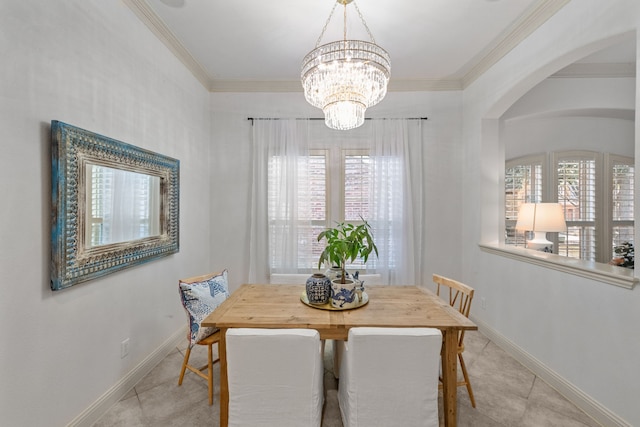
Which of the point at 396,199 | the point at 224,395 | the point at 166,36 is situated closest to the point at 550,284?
the point at 396,199

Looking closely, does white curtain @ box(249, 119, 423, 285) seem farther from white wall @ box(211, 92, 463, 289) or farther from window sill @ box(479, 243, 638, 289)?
window sill @ box(479, 243, 638, 289)

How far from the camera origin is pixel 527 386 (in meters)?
2.22

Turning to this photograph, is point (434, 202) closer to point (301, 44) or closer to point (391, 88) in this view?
point (391, 88)

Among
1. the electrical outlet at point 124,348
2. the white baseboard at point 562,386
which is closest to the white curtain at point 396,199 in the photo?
the white baseboard at point 562,386

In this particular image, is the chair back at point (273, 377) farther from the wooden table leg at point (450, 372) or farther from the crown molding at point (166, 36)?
the crown molding at point (166, 36)

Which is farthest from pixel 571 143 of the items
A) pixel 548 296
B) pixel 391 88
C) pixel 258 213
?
pixel 258 213

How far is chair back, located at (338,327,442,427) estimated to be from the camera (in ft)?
4.69

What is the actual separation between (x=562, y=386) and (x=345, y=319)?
1.76 m

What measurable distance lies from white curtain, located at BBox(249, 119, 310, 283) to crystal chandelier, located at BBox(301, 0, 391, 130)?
4.87 feet

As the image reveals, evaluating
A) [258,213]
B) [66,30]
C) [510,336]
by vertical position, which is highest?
[66,30]

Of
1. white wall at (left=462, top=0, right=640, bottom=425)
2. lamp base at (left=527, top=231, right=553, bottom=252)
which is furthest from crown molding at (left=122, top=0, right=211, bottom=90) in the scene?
lamp base at (left=527, top=231, right=553, bottom=252)

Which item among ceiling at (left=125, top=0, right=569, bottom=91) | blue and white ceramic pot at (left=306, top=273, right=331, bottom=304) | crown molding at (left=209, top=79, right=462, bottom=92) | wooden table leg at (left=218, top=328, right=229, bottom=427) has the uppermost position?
ceiling at (left=125, top=0, right=569, bottom=91)

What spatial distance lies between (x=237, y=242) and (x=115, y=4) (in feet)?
7.95

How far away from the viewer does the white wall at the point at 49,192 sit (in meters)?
1.36
